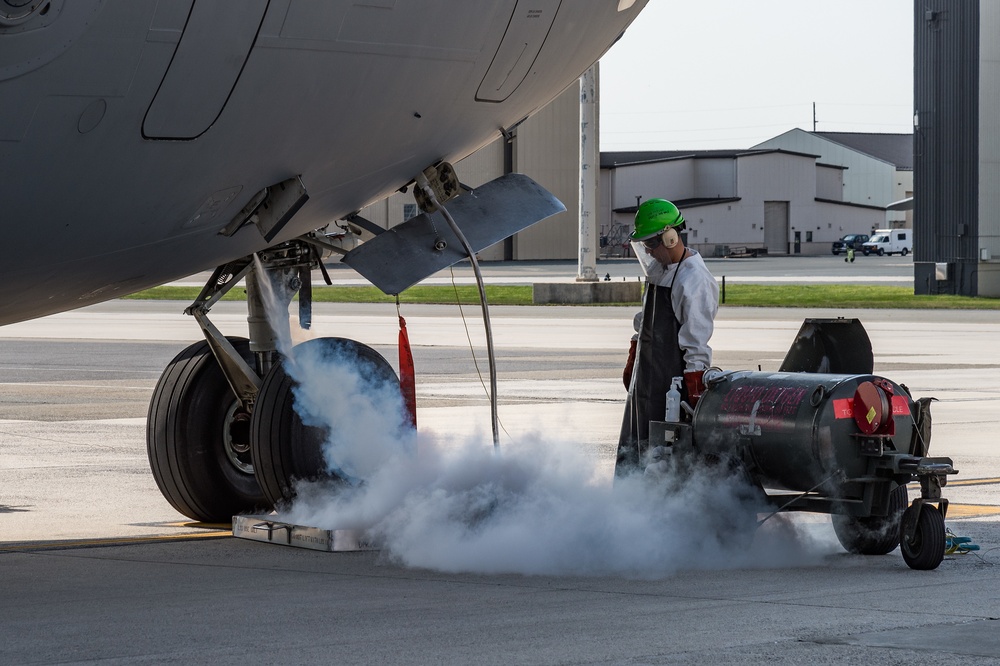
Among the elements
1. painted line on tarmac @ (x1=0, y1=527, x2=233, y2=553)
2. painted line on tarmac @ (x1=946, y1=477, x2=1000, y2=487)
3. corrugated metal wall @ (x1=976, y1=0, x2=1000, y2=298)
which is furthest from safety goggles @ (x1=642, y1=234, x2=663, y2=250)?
corrugated metal wall @ (x1=976, y1=0, x2=1000, y2=298)

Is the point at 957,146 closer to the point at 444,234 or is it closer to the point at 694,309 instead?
the point at 694,309

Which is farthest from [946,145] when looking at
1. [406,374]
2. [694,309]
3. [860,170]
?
[860,170]

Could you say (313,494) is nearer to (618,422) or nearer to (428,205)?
(428,205)

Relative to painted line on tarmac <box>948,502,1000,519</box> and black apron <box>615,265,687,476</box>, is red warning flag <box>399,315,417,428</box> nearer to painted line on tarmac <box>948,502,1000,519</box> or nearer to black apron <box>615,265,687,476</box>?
black apron <box>615,265,687,476</box>

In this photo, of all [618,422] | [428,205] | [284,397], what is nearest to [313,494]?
[284,397]

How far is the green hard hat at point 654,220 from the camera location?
345 inches

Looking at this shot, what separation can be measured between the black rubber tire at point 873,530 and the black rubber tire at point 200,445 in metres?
3.48

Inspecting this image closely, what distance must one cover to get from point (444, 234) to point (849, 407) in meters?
2.31

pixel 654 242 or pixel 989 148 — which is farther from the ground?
pixel 989 148

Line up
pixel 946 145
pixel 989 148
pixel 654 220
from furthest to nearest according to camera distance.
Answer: pixel 946 145
pixel 989 148
pixel 654 220

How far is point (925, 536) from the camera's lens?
7672mm

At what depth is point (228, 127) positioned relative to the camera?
288 inches

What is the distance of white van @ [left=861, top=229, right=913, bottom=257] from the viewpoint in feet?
344

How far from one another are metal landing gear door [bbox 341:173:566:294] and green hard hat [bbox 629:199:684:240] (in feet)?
1.48
